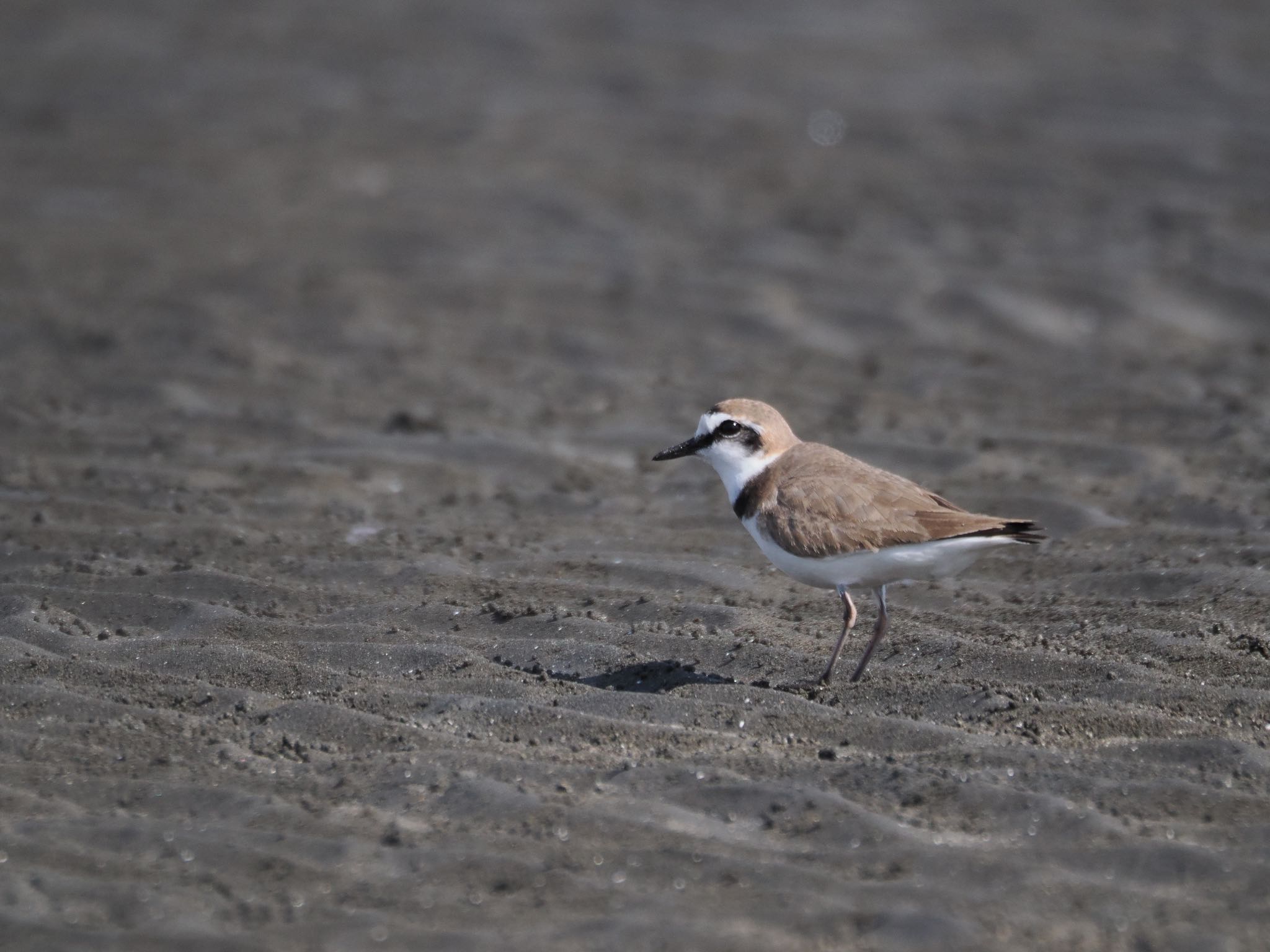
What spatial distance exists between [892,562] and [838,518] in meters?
0.29

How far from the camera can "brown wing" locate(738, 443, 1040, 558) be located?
228 inches

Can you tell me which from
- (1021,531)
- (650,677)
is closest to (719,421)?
(650,677)

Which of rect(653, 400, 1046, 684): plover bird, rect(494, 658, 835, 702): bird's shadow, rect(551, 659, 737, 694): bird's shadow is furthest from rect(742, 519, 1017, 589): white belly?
rect(551, 659, 737, 694): bird's shadow

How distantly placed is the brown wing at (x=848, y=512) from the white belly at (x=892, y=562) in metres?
0.03

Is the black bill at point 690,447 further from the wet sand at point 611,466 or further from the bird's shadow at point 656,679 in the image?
the bird's shadow at point 656,679

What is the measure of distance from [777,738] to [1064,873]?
1280 millimetres

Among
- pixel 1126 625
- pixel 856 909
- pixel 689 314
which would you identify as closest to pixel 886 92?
pixel 689 314

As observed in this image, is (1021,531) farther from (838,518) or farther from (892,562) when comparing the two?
(838,518)

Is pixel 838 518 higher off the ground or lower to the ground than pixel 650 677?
higher

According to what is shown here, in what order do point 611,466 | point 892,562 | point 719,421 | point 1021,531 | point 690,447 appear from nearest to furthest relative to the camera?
1. point 1021,531
2. point 892,562
3. point 719,421
4. point 690,447
5. point 611,466

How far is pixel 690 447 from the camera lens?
656 cm

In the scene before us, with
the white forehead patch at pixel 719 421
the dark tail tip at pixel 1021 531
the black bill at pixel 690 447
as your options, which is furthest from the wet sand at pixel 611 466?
the white forehead patch at pixel 719 421

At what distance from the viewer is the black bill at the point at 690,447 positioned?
6.47 m

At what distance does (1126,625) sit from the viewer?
20.0 ft
